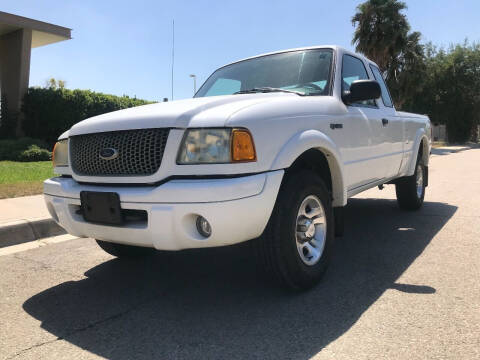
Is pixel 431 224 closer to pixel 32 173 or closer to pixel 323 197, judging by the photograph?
pixel 323 197

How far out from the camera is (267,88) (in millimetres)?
3607

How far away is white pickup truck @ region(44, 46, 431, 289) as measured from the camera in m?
2.49

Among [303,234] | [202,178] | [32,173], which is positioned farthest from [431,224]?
[32,173]

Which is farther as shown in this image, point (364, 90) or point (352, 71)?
point (352, 71)

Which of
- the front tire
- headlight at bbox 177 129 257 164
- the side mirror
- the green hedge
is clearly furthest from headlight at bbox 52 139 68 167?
the green hedge

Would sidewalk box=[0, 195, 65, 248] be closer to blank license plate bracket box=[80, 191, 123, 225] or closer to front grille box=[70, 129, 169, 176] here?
front grille box=[70, 129, 169, 176]

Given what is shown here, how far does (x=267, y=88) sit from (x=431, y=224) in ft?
9.43

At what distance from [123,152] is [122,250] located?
53.9 inches

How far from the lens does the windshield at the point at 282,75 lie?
3.64 meters

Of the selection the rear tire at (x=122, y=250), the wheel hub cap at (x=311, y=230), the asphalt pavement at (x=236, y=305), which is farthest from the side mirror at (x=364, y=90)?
the rear tire at (x=122, y=250)

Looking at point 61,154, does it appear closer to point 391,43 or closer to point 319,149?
point 319,149

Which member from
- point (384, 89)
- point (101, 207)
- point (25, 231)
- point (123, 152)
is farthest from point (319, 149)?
point (25, 231)

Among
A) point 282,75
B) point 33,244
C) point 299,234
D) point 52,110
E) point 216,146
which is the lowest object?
point 33,244

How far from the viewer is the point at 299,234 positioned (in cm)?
302
